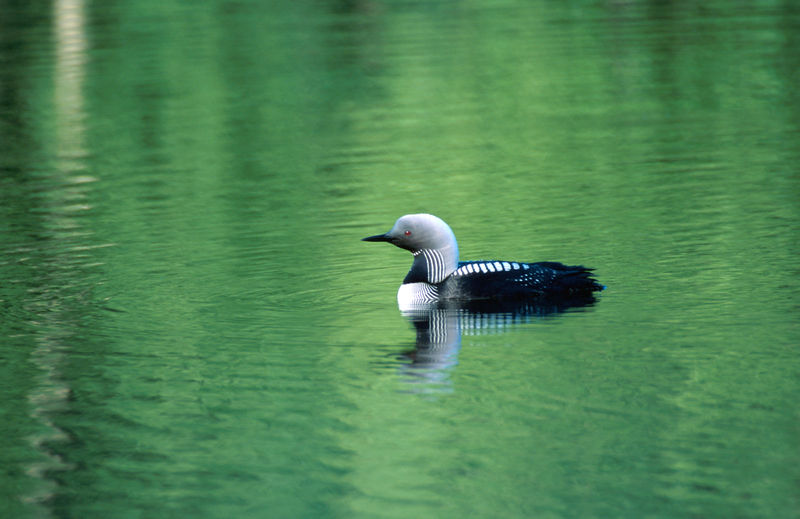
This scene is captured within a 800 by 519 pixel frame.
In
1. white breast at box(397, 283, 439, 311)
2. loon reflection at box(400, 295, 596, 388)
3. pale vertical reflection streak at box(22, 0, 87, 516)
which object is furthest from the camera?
white breast at box(397, 283, 439, 311)

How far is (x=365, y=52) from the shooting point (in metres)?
30.8

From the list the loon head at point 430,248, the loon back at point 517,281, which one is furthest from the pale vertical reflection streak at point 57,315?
the loon back at point 517,281

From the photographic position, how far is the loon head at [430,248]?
11.2 meters

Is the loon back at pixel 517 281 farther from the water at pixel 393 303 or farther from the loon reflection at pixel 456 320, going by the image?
the water at pixel 393 303

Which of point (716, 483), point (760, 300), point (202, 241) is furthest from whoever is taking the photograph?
point (202, 241)

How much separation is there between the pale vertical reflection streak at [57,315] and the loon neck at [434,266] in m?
2.60

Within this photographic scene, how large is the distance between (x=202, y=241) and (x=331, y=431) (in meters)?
6.00

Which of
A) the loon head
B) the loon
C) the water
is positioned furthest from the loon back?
the water

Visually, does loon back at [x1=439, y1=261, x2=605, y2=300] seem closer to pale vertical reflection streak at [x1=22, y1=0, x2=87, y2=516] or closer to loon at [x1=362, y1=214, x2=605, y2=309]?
loon at [x1=362, y1=214, x2=605, y2=309]

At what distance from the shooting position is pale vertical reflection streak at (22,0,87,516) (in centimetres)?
815

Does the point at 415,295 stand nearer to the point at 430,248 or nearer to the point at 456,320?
the point at 430,248

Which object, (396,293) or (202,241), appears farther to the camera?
(202,241)

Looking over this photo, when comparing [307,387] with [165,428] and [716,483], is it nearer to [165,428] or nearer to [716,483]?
[165,428]

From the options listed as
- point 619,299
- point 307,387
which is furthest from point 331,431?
point 619,299
